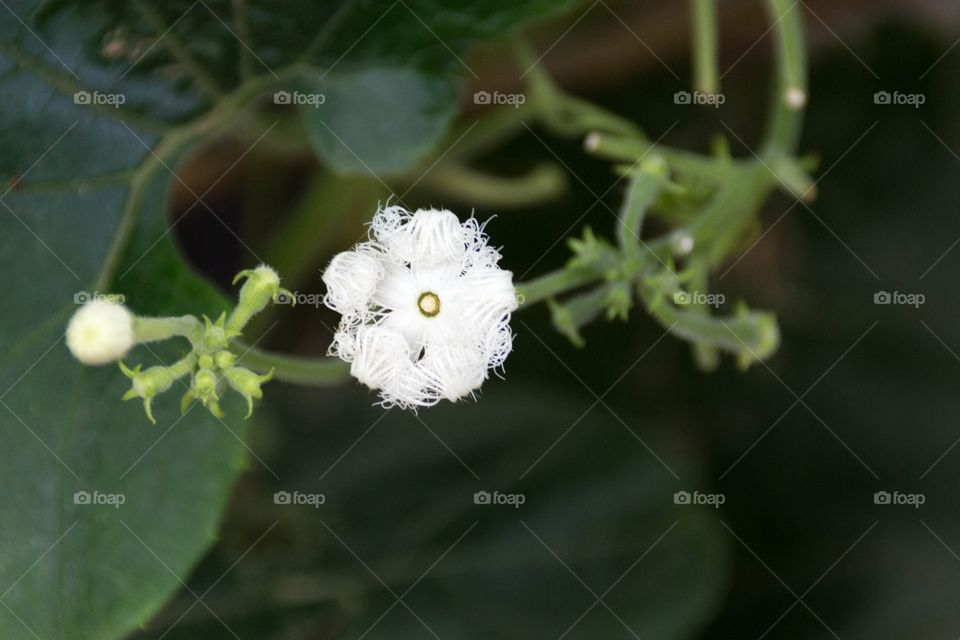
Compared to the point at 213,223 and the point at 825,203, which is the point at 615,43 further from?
the point at 213,223

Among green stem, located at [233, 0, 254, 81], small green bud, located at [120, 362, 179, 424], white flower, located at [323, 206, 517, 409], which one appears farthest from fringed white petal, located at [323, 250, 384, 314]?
green stem, located at [233, 0, 254, 81]

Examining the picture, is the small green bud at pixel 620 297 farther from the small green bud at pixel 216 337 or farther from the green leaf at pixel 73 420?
the green leaf at pixel 73 420

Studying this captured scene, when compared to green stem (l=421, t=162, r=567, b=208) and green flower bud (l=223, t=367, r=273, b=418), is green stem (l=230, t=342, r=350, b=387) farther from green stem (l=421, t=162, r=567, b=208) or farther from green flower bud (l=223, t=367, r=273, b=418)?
green stem (l=421, t=162, r=567, b=208)

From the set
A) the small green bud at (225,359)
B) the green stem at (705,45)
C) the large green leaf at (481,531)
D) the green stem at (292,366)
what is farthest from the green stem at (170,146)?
the large green leaf at (481,531)

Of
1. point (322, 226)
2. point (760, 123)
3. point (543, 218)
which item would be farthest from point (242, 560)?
point (760, 123)

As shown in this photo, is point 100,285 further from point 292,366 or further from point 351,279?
point 351,279
